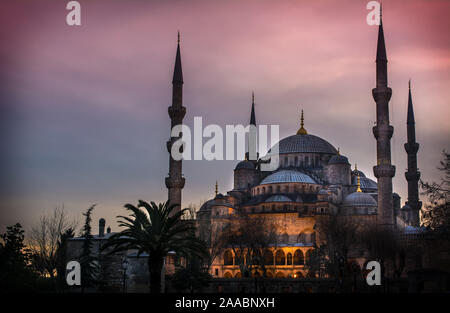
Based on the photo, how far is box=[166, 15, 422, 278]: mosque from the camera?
50562mm

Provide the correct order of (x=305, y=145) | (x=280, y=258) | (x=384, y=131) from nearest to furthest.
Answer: (x=384, y=131)
(x=280, y=258)
(x=305, y=145)

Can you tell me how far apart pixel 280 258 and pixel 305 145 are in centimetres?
1900

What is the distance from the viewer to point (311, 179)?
63.6 metres

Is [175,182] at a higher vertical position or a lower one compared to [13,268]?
higher

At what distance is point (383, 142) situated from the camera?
50344 millimetres

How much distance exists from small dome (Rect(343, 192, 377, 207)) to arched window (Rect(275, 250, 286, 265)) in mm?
7596

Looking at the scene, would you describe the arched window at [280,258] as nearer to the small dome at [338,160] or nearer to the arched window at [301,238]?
the arched window at [301,238]

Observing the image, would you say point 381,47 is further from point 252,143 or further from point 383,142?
point 252,143

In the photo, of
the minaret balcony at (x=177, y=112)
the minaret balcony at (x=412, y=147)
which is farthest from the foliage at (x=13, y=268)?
the minaret balcony at (x=412, y=147)

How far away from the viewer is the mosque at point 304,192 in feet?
166

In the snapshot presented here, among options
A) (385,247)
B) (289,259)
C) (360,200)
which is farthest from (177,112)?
(385,247)

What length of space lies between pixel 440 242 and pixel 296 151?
2605cm
